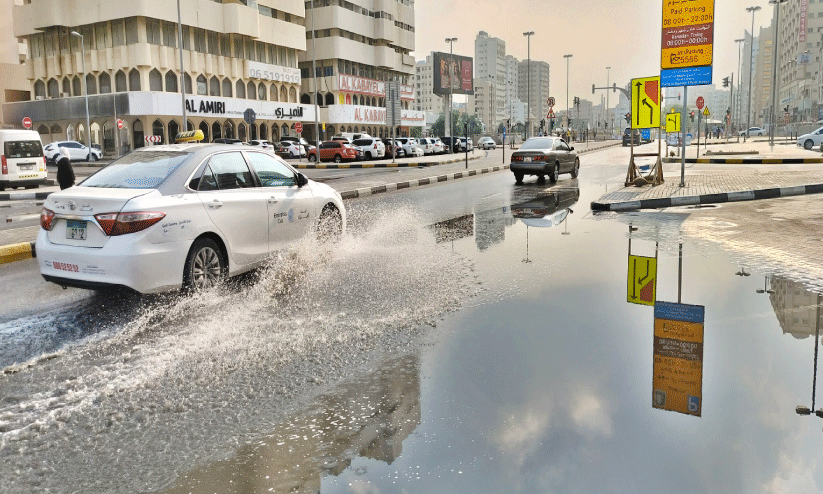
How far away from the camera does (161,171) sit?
23.2 feet

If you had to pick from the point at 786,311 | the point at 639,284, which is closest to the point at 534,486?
the point at 786,311

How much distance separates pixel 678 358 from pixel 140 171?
17.8 feet

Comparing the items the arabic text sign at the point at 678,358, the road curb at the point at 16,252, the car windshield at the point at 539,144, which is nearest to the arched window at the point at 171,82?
the car windshield at the point at 539,144

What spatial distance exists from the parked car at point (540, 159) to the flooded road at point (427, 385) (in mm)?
14378

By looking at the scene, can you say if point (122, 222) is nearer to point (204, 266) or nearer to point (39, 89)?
point (204, 266)

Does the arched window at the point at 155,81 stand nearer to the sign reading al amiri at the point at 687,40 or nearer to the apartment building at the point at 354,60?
the apartment building at the point at 354,60

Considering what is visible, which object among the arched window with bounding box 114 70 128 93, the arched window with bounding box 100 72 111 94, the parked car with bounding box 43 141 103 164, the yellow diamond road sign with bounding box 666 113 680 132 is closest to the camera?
the yellow diamond road sign with bounding box 666 113 680 132

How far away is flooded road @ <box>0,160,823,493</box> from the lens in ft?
10.9

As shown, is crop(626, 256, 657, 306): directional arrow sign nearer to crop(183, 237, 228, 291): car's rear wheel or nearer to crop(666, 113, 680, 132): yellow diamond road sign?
crop(183, 237, 228, 291): car's rear wheel

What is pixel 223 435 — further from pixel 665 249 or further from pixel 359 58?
pixel 359 58

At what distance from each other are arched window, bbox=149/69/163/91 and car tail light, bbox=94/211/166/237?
174 feet

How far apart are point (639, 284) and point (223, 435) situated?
5.04 m

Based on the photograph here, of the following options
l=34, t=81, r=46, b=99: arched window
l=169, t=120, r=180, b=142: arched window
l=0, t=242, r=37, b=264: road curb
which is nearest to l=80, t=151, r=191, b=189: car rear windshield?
l=0, t=242, r=37, b=264: road curb

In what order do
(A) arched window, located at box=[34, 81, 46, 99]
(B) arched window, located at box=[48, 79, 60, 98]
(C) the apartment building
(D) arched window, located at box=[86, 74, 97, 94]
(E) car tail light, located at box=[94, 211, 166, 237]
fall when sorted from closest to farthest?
(E) car tail light, located at box=[94, 211, 166, 237] → (D) arched window, located at box=[86, 74, 97, 94] → (B) arched window, located at box=[48, 79, 60, 98] → (A) arched window, located at box=[34, 81, 46, 99] → (C) the apartment building
